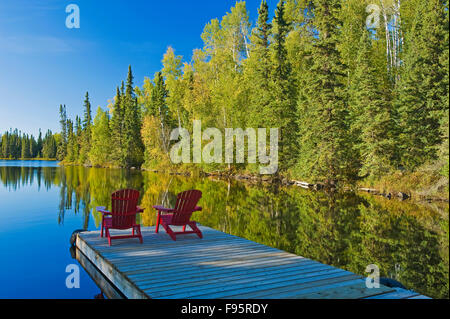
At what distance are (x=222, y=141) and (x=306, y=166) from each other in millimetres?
10142

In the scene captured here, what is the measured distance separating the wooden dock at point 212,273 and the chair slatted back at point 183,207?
0.41m

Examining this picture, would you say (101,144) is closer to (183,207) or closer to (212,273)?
(183,207)

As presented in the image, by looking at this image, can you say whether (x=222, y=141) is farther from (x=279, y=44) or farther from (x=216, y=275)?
(x=216, y=275)

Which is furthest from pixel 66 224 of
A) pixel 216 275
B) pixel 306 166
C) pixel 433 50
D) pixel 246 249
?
pixel 433 50

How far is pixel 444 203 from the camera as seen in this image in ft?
48.1

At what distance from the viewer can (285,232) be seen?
9094 millimetres

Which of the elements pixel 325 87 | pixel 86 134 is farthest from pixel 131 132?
pixel 325 87

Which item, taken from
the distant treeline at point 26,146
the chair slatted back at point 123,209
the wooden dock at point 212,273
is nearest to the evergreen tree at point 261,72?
the chair slatted back at point 123,209

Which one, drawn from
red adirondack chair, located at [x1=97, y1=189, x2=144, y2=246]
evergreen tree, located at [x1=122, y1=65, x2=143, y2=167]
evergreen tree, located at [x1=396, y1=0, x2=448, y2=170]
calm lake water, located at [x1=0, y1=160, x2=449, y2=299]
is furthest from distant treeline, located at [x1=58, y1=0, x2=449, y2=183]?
red adirondack chair, located at [x1=97, y1=189, x2=144, y2=246]

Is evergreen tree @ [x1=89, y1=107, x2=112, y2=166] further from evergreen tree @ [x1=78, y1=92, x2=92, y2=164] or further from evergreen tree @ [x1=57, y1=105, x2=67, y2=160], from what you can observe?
evergreen tree @ [x1=57, y1=105, x2=67, y2=160]

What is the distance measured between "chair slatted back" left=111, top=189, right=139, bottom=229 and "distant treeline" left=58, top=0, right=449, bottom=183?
1446 cm

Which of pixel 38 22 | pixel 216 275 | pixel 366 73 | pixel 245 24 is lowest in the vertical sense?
pixel 216 275

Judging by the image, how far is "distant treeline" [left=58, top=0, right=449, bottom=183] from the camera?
18.0 metres

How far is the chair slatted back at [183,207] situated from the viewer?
6.50 metres
